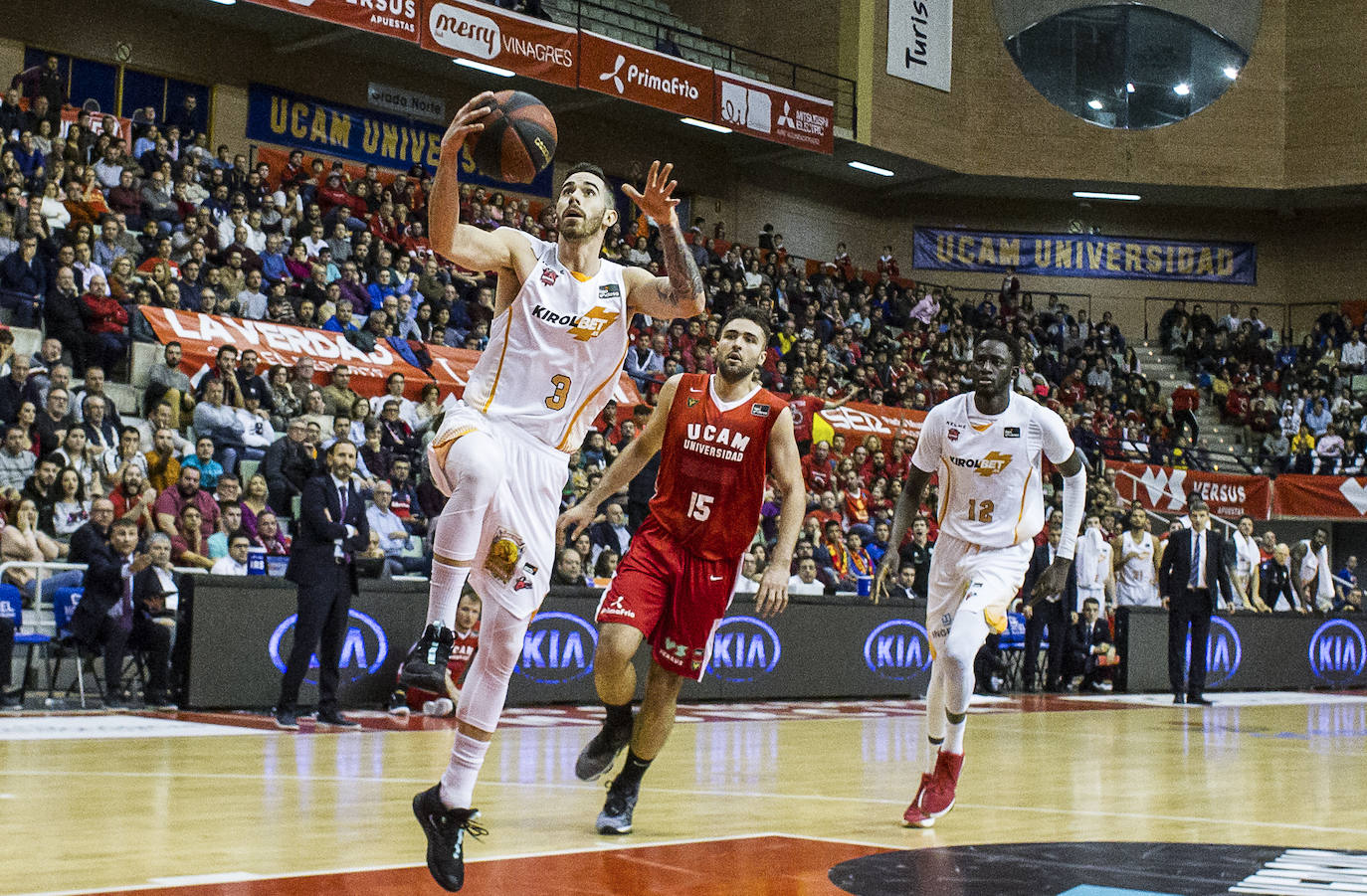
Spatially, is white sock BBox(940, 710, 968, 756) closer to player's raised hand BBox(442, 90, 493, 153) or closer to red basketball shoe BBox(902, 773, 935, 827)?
red basketball shoe BBox(902, 773, 935, 827)

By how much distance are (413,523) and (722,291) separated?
10296 mm

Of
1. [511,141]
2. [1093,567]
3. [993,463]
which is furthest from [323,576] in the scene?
[1093,567]

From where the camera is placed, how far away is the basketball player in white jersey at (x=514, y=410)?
5277 mm

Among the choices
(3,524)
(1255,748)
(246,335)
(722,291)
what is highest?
(722,291)

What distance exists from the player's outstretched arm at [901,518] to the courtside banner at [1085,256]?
2762 centimetres

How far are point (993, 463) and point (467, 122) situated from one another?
12.0 ft

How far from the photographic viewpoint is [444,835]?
510 cm

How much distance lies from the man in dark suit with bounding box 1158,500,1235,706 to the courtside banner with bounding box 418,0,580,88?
A: 11.8 meters

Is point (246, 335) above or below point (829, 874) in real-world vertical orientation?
above

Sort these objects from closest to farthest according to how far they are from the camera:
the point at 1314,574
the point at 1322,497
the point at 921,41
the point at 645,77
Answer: the point at 1314,574 < the point at 645,77 < the point at 1322,497 < the point at 921,41

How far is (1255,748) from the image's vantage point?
11.8 m

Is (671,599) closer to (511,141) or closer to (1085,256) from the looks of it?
(511,141)

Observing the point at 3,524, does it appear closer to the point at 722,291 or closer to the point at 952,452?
the point at 952,452

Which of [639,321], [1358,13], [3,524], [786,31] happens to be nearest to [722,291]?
[639,321]
